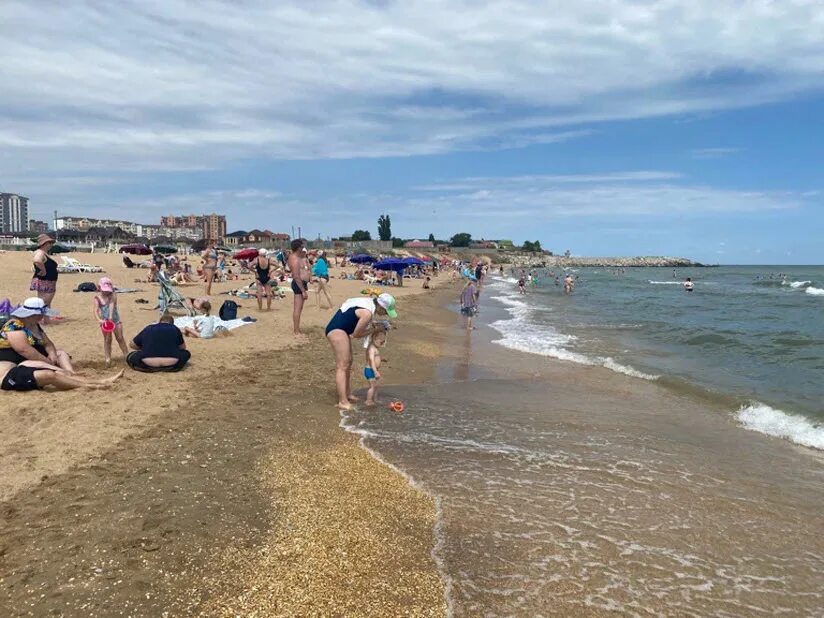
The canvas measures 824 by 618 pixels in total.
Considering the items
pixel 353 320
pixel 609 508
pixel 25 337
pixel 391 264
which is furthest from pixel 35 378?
pixel 391 264

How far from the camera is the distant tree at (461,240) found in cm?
14612

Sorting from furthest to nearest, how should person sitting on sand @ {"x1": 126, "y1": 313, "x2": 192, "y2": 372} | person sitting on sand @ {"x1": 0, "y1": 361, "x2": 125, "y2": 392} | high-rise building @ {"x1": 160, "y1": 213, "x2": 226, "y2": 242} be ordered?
high-rise building @ {"x1": 160, "y1": 213, "x2": 226, "y2": 242} < person sitting on sand @ {"x1": 126, "y1": 313, "x2": 192, "y2": 372} < person sitting on sand @ {"x1": 0, "y1": 361, "x2": 125, "y2": 392}

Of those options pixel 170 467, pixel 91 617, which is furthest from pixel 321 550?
pixel 170 467

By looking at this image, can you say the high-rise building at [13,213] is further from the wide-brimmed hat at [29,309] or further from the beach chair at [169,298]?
the wide-brimmed hat at [29,309]

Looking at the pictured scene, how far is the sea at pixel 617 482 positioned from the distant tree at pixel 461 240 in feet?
447

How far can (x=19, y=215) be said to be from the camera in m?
184

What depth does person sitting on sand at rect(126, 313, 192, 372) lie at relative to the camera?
7.67 metres

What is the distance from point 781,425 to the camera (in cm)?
723

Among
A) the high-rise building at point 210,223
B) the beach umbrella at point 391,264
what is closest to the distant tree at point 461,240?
the high-rise building at point 210,223

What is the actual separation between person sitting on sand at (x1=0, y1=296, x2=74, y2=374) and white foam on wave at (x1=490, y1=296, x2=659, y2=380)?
9.13m

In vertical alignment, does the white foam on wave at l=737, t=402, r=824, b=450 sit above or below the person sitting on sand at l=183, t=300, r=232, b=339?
below

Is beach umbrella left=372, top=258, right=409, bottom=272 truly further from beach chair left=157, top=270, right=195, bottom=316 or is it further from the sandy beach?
the sandy beach

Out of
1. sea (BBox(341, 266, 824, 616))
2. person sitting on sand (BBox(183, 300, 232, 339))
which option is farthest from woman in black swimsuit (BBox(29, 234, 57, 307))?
sea (BBox(341, 266, 824, 616))

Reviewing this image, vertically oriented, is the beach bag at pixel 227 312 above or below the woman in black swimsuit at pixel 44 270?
below
